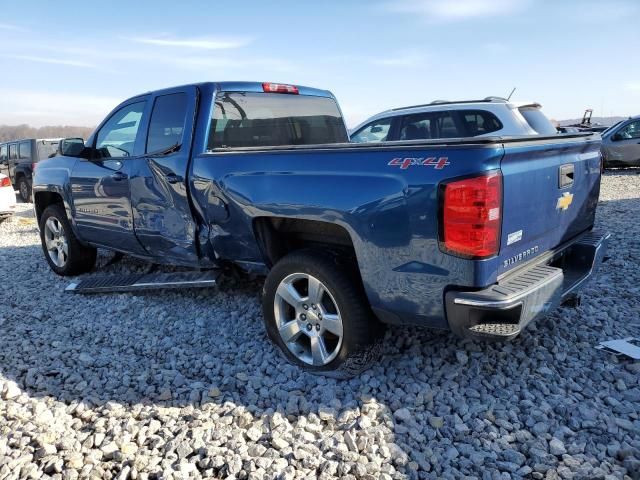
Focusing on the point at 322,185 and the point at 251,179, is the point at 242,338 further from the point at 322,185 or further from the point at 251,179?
the point at 322,185

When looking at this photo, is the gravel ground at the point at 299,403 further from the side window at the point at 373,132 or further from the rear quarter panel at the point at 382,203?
the side window at the point at 373,132

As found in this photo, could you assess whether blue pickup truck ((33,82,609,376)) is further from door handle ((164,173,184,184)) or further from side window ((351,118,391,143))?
side window ((351,118,391,143))

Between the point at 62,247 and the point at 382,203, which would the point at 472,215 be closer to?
the point at 382,203

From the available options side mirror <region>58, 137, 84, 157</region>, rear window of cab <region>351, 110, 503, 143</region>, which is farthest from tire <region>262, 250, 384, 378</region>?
rear window of cab <region>351, 110, 503, 143</region>

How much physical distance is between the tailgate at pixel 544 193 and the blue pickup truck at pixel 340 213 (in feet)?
0.04

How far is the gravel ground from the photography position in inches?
100

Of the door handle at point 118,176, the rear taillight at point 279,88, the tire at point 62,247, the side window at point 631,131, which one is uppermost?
the rear taillight at point 279,88

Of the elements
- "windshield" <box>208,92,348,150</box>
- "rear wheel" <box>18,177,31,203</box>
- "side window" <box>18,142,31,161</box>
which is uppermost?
"windshield" <box>208,92,348,150</box>

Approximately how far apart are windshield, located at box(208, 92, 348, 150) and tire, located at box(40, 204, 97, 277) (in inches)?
105

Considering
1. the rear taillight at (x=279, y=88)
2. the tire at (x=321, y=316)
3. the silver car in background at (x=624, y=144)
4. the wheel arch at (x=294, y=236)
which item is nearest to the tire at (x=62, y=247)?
the rear taillight at (x=279, y=88)

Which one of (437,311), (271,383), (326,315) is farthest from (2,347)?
(437,311)

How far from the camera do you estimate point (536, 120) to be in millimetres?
7961

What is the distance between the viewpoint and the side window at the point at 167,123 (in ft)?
13.8

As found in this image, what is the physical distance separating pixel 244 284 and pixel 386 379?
7.20 ft
